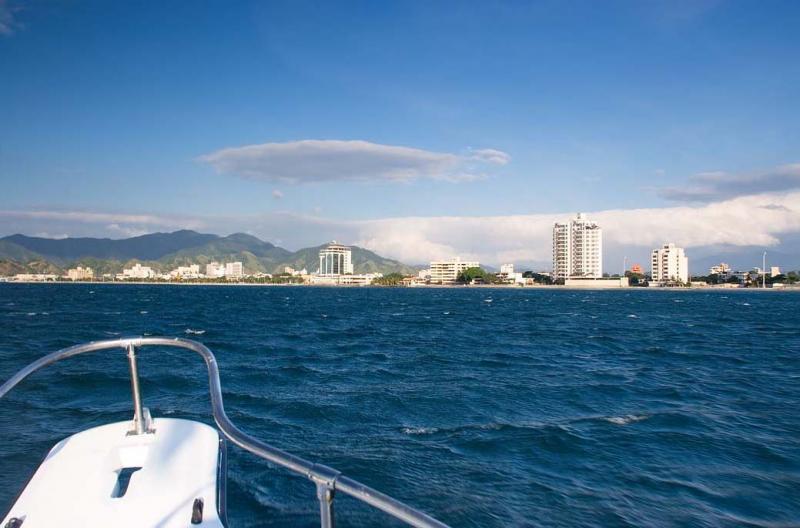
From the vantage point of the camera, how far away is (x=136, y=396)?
16.8 ft

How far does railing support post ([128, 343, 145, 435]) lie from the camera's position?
16.2ft

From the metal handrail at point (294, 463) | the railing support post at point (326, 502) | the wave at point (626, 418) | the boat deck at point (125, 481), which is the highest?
the metal handrail at point (294, 463)

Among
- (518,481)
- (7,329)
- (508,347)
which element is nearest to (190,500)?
(518,481)

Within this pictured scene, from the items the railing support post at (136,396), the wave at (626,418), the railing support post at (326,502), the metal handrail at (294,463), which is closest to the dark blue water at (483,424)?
the wave at (626,418)

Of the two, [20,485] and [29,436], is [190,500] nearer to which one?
[20,485]

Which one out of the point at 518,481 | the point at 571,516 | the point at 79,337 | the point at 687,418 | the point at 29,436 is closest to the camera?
the point at 571,516

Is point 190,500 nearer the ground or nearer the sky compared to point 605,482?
nearer the sky

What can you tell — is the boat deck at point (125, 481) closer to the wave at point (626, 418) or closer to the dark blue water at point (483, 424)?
the dark blue water at point (483, 424)

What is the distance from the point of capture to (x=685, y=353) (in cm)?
3497

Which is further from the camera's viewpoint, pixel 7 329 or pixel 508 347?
pixel 7 329

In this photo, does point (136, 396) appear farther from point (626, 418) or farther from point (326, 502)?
point (626, 418)

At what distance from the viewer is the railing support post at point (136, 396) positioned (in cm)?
495

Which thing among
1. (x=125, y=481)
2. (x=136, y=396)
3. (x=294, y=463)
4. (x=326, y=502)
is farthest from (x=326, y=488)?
(x=125, y=481)

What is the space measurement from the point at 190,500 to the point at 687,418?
16.8 metres
